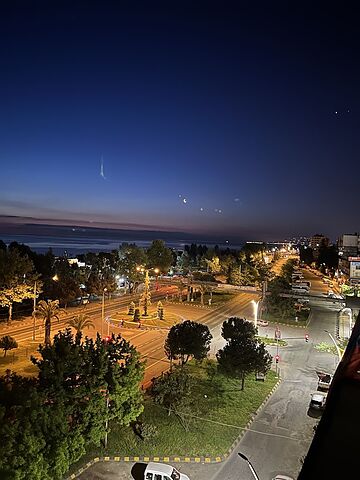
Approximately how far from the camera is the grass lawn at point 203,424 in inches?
730

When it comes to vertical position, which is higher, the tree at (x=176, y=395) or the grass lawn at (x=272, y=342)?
the tree at (x=176, y=395)

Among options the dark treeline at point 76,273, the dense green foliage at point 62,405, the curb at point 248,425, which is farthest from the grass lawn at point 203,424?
the dark treeline at point 76,273

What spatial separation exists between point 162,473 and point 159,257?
6549 centimetres

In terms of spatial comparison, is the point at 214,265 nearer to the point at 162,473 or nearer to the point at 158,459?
the point at 158,459

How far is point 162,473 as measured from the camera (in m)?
15.9

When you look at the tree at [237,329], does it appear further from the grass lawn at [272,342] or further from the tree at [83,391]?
the tree at [83,391]

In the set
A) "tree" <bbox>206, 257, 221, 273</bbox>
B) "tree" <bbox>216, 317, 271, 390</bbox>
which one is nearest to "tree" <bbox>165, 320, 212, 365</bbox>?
"tree" <bbox>216, 317, 271, 390</bbox>

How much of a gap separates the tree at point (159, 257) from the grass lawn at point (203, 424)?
54.1m

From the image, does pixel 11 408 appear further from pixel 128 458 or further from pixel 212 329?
pixel 212 329

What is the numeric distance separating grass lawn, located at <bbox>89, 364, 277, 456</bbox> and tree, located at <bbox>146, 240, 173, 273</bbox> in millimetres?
54080

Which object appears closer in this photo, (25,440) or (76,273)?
(25,440)

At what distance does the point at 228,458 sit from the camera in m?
18.1

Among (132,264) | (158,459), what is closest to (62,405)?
(158,459)

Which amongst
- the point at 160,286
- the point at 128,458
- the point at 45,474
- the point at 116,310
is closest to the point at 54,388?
the point at 45,474
